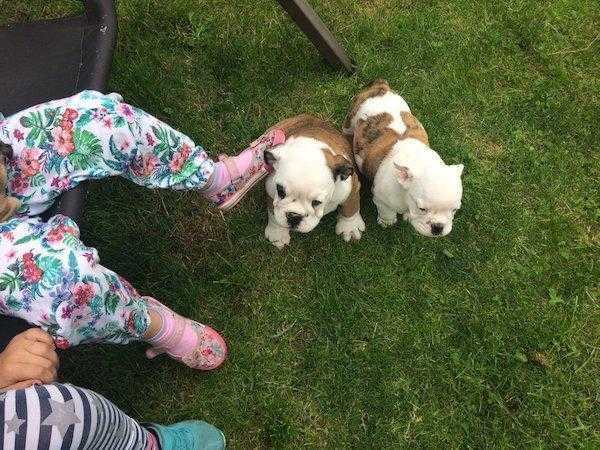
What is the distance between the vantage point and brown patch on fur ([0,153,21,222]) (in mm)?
1755

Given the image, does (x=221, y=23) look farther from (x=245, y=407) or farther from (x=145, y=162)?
(x=245, y=407)

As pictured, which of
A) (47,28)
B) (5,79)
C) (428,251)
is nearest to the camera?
(5,79)

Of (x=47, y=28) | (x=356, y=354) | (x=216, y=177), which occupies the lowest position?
(x=356, y=354)

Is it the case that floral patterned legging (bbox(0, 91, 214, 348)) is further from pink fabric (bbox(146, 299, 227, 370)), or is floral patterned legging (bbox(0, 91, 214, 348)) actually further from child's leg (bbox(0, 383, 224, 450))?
child's leg (bbox(0, 383, 224, 450))

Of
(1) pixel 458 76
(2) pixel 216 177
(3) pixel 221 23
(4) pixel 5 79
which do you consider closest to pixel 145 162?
(2) pixel 216 177

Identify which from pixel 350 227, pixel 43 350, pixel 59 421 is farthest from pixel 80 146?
pixel 350 227

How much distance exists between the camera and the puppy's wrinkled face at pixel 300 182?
2.14 meters

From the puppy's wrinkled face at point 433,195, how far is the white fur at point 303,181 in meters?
0.26

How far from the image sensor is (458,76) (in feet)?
10.2

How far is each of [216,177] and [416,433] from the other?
1335mm

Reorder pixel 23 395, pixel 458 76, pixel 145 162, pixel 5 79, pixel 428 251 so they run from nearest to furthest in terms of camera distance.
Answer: pixel 23 395 < pixel 145 162 < pixel 5 79 < pixel 428 251 < pixel 458 76

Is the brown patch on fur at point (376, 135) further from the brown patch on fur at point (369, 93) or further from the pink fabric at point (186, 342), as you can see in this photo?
the pink fabric at point (186, 342)

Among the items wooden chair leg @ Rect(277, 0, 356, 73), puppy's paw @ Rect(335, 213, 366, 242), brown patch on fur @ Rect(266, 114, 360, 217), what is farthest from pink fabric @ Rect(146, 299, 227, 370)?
wooden chair leg @ Rect(277, 0, 356, 73)

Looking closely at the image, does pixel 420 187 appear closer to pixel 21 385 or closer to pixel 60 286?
pixel 60 286
